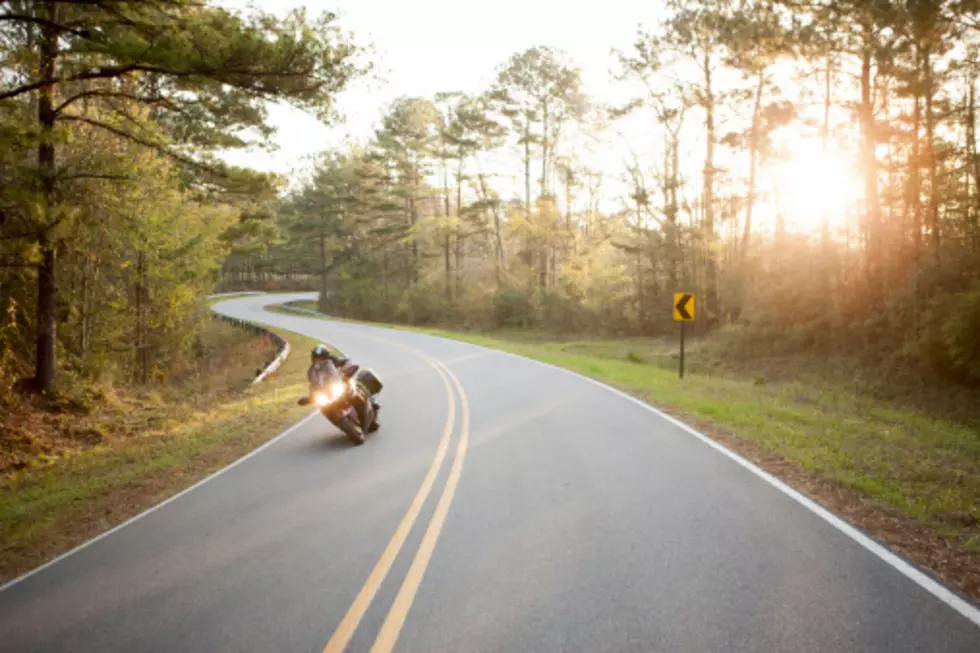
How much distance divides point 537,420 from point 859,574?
20.1ft

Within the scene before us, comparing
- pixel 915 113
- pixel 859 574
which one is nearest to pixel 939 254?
pixel 915 113

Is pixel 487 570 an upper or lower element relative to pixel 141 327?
lower

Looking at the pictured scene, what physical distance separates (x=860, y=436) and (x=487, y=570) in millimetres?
7381

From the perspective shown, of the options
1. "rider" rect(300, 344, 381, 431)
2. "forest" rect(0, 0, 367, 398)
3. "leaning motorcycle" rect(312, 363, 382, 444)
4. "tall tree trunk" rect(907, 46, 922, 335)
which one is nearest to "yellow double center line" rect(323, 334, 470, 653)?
"leaning motorcycle" rect(312, 363, 382, 444)

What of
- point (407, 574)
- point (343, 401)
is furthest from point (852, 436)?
point (343, 401)

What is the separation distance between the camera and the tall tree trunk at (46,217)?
31.7ft

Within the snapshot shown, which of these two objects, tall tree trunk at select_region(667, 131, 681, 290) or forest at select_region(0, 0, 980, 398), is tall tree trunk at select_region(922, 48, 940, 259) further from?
tall tree trunk at select_region(667, 131, 681, 290)

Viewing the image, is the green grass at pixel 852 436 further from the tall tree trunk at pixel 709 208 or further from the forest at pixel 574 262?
the tall tree trunk at pixel 709 208

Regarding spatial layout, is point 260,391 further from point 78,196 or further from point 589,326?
point 589,326

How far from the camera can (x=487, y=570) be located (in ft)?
14.0

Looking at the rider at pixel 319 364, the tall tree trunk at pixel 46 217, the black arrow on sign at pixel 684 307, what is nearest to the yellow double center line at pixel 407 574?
the rider at pixel 319 364

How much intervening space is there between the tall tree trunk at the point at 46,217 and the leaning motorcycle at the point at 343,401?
536 centimetres

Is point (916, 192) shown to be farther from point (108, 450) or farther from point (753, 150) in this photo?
point (108, 450)

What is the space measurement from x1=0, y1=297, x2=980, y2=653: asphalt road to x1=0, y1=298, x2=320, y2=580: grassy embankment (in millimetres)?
819
